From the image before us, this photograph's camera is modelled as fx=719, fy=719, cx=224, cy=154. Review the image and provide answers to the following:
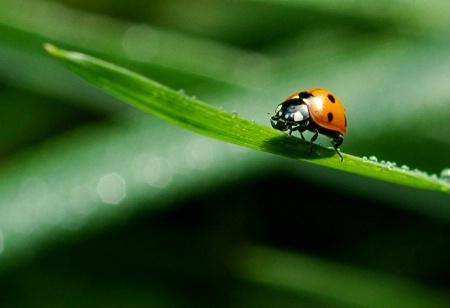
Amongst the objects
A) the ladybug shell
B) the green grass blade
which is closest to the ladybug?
the ladybug shell

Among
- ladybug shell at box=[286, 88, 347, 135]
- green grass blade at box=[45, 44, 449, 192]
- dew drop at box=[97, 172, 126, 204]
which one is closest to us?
green grass blade at box=[45, 44, 449, 192]

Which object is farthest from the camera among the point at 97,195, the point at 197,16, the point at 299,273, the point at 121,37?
the point at 197,16

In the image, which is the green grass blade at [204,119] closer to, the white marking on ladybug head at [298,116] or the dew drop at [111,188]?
the white marking on ladybug head at [298,116]

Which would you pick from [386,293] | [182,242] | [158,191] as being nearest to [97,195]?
[158,191]

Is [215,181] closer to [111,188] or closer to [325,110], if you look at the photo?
[111,188]

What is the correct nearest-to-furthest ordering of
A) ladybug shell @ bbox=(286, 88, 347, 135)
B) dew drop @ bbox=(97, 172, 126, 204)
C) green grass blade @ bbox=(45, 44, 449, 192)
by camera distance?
green grass blade @ bbox=(45, 44, 449, 192) < ladybug shell @ bbox=(286, 88, 347, 135) < dew drop @ bbox=(97, 172, 126, 204)

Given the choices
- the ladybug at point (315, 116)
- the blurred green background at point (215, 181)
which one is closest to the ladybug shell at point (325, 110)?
the ladybug at point (315, 116)

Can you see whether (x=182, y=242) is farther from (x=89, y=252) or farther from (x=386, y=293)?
(x=386, y=293)

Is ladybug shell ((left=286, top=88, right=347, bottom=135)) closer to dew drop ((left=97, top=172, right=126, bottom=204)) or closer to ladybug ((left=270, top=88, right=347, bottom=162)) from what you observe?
ladybug ((left=270, top=88, right=347, bottom=162))
